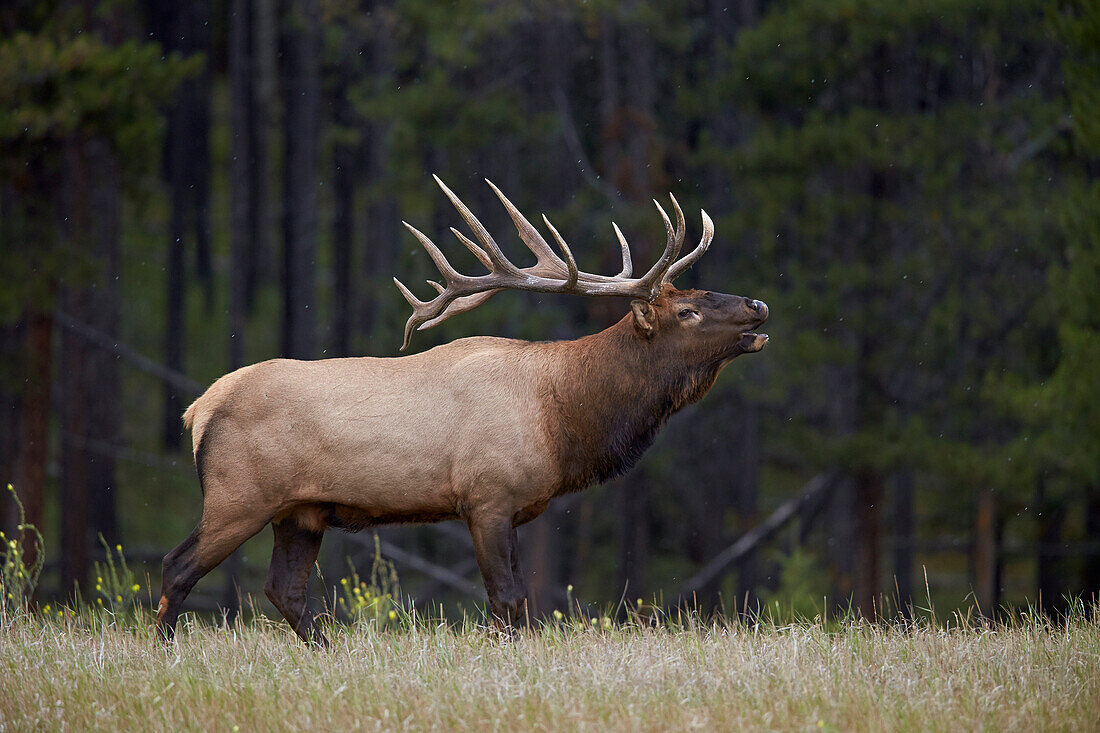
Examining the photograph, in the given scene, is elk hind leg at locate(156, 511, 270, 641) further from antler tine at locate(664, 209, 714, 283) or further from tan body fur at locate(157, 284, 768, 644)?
antler tine at locate(664, 209, 714, 283)

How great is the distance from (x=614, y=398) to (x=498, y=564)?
1.08 metres

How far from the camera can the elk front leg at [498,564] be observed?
18.8 feet

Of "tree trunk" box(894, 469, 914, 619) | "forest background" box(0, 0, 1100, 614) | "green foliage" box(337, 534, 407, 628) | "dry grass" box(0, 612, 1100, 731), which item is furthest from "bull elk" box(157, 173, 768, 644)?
"tree trunk" box(894, 469, 914, 619)

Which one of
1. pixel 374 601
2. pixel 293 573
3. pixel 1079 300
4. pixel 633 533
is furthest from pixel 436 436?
pixel 633 533

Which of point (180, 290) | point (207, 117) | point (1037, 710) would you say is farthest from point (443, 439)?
point (207, 117)

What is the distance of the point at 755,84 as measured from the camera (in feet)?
45.3

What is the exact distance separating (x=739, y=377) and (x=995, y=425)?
10.1 ft

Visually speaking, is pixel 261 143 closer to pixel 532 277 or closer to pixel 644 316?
pixel 532 277

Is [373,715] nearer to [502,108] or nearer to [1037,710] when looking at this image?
[1037,710]

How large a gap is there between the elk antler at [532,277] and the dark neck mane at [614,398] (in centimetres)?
29

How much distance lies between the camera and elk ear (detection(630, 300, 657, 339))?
6172 mm

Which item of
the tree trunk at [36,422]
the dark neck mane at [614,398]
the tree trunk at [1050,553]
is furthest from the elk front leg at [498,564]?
the tree trunk at [1050,553]

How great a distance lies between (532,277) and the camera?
6379 millimetres

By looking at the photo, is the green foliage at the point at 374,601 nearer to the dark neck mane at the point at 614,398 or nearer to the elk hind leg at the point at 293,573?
the elk hind leg at the point at 293,573
